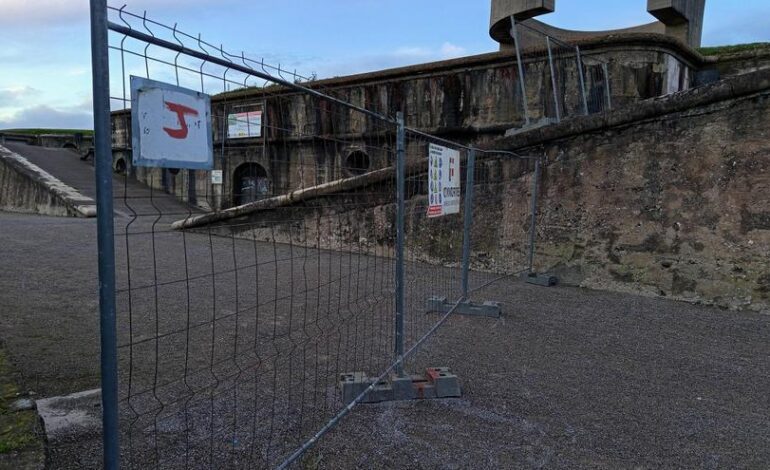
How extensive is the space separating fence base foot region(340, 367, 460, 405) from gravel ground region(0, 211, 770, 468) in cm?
7

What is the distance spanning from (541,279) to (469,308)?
2456mm

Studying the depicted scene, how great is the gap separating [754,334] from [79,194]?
21986 millimetres

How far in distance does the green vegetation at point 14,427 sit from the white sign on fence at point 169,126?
67.6 inches

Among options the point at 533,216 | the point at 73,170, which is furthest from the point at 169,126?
the point at 73,170

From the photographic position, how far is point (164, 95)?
6.63 feet

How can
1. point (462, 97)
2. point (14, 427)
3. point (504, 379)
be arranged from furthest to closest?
point (462, 97)
point (504, 379)
point (14, 427)

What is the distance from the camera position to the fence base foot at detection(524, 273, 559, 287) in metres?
8.20

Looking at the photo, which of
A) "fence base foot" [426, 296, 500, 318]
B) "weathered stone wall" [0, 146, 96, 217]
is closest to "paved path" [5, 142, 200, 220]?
"weathered stone wall" [0, 146, 96, 217]

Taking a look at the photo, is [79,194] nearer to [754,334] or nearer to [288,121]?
[288,121]

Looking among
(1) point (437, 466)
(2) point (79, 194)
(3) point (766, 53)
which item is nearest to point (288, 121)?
(2) point (79, 194)

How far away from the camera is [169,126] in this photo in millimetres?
2023

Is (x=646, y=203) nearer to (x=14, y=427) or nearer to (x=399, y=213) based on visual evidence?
(x=399, y=213)

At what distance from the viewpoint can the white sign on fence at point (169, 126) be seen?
193 cm

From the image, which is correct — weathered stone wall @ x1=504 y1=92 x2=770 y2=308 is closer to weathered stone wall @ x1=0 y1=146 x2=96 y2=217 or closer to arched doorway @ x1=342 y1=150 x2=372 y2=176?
arched doorway @ x1=342 y1=150 x2=372 y2=176
